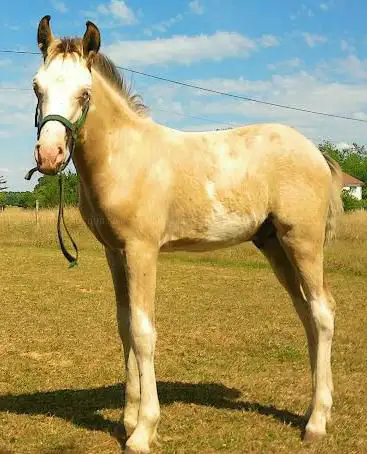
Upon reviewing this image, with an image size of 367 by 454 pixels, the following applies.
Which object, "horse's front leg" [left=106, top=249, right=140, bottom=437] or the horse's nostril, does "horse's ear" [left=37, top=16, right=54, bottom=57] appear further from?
"horse's front leg" [left=106, top=249, right=140, bottom=437]

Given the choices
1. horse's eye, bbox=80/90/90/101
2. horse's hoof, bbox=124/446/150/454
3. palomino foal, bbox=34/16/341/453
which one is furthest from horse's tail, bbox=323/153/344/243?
horse's hoof, bbox=124/446/150/454

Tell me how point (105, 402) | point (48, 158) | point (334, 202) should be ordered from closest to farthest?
point (48, 158) < point (334, 202) < point (105, 402)

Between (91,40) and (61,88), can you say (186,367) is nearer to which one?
(61,88)

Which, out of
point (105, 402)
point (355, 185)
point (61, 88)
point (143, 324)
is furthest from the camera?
point (355, 185)

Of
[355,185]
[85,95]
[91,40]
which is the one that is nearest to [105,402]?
[85,95]

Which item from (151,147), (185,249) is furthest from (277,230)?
(151,147)

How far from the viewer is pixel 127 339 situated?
414 cm

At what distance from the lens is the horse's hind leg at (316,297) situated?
13.4 ft

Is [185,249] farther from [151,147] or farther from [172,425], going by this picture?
[172,425]

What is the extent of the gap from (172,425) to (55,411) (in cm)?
109

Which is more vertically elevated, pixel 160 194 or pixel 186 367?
pixel 160 194

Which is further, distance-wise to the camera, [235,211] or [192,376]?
[192,376]

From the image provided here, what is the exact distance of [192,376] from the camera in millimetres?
5855

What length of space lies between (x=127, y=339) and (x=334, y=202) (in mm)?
2079
